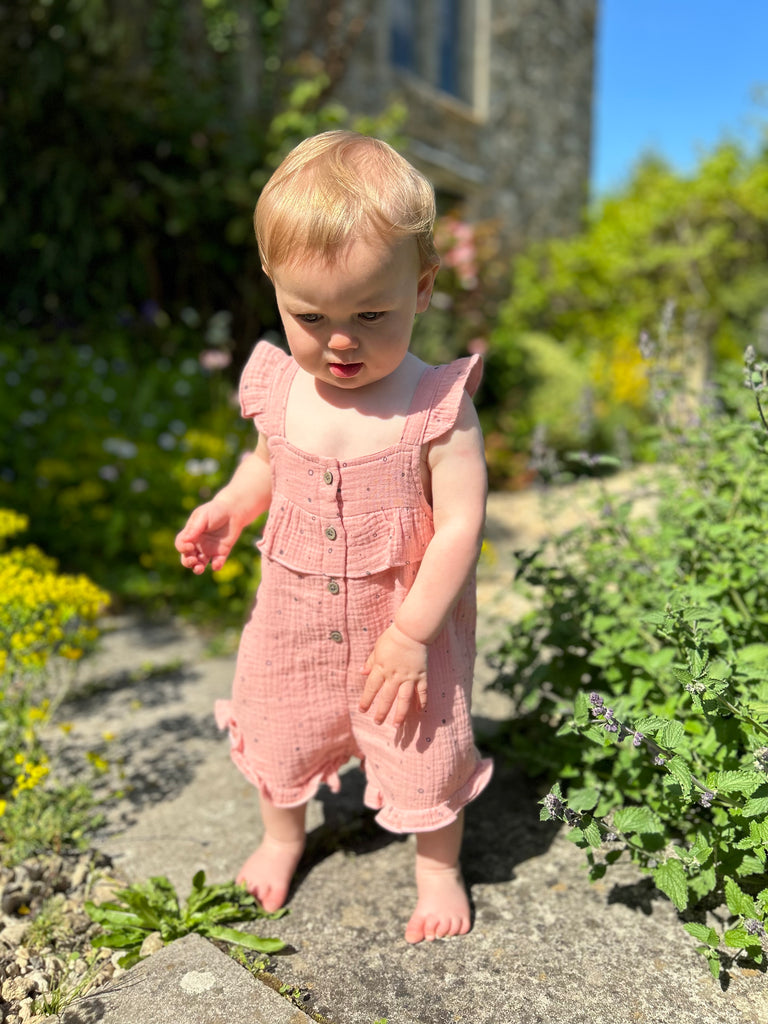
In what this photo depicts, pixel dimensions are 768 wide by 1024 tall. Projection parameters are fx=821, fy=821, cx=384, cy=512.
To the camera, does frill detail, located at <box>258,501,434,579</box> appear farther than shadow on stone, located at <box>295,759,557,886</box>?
No

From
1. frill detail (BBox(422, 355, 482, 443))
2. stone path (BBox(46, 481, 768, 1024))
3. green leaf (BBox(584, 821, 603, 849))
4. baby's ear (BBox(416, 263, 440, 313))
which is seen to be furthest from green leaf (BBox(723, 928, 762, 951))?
baby's ear (BBox(416, 263, 440, 313))

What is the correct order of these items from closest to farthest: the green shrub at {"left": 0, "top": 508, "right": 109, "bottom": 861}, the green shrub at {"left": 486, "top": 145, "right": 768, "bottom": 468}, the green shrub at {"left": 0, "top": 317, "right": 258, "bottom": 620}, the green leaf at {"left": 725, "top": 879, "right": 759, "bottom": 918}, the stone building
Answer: the green leaf at {"left": 725, "top": 879, "right": 759, "bottom": 918}
the green shrub at {"left": 0, "top": 508, "right": 109, "bottom": 861}
the green shrub at {"left": 0, "top": 317, "right": 258, "bottom": 620}
the stone building
the green shrub at {"left": 486, "top": 145, "right": 768, "bottom": 468}

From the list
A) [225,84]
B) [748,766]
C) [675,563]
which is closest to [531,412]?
[225,84]

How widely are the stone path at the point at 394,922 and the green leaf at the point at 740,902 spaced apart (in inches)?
6.7

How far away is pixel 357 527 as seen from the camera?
5.12ft

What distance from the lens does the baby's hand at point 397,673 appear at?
1.51 m

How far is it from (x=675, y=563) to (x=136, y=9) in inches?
233

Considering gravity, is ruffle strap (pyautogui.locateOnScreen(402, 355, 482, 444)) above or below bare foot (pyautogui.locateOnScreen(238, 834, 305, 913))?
above

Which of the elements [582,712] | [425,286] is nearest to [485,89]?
Answer: [425,286]

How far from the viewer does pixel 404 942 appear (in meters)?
1.65

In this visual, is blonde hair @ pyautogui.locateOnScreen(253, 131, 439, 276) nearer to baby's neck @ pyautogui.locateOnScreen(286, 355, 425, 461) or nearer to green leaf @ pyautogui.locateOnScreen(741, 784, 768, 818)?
baby's neck @ pyautogui.locateOnScreen(286, 355, 425, 461)

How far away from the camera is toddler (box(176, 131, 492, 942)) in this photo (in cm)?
139

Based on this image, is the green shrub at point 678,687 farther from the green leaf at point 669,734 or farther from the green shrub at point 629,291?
the green shrub at point 629,291

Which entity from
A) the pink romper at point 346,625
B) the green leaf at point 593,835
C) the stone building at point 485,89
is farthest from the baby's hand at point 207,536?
the stone building at point 485,89
